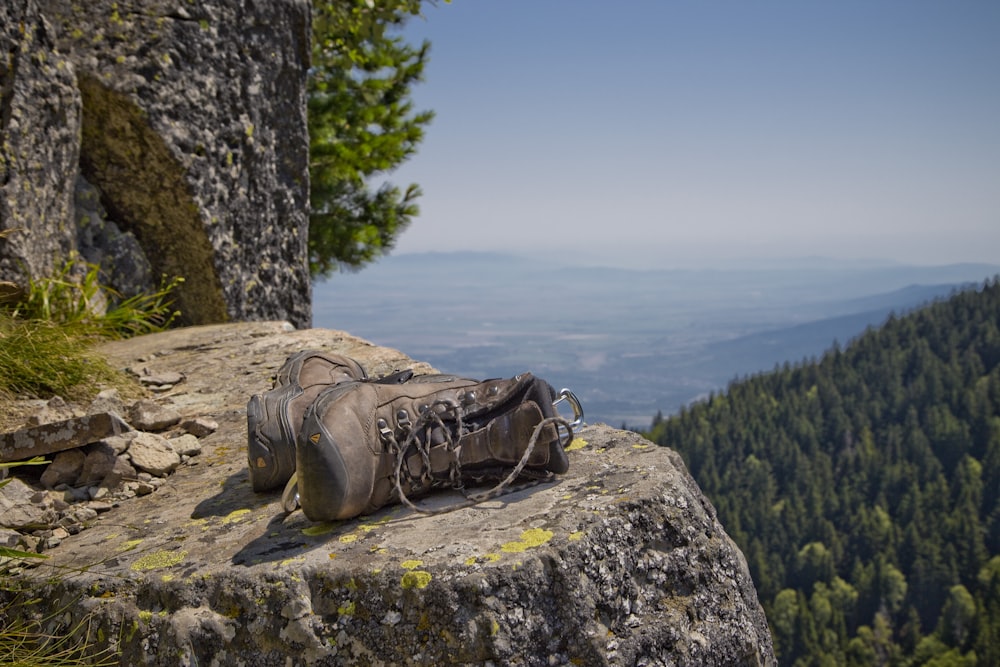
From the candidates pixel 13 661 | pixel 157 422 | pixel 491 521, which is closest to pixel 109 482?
pixel 157 422

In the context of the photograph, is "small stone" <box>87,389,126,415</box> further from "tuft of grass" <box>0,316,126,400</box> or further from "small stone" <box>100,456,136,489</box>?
"small stone" <box>100,456,136,489</box>

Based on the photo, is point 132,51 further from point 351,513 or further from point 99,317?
point 351,513

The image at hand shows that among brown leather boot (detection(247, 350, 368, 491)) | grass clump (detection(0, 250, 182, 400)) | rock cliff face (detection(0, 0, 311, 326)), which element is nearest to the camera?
brown leather boot (detection(247, 350, 368, 491))

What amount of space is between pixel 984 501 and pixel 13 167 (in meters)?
160

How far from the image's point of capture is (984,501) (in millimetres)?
135000

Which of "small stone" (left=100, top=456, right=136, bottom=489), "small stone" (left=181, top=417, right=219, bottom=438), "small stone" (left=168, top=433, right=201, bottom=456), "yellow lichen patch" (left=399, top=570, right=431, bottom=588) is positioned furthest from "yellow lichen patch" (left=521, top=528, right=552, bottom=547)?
"small stone" (left=181, top=417, right=219, bottom=438)

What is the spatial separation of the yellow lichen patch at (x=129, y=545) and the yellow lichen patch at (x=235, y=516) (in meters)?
0.32

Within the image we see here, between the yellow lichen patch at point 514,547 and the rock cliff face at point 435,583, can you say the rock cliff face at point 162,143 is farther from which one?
the yellow lichen patch at point 514,547

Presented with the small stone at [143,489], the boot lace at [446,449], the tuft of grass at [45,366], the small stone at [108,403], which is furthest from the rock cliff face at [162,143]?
the boot lace at [446,449]

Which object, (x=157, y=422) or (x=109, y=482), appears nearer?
(x=109, y=482)

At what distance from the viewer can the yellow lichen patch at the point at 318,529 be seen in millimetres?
2879

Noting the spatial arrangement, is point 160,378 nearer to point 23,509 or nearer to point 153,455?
point 153,455

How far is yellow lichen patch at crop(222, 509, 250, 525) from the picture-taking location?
317cm

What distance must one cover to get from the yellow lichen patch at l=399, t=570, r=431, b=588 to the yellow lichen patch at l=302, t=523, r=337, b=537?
535 mm
